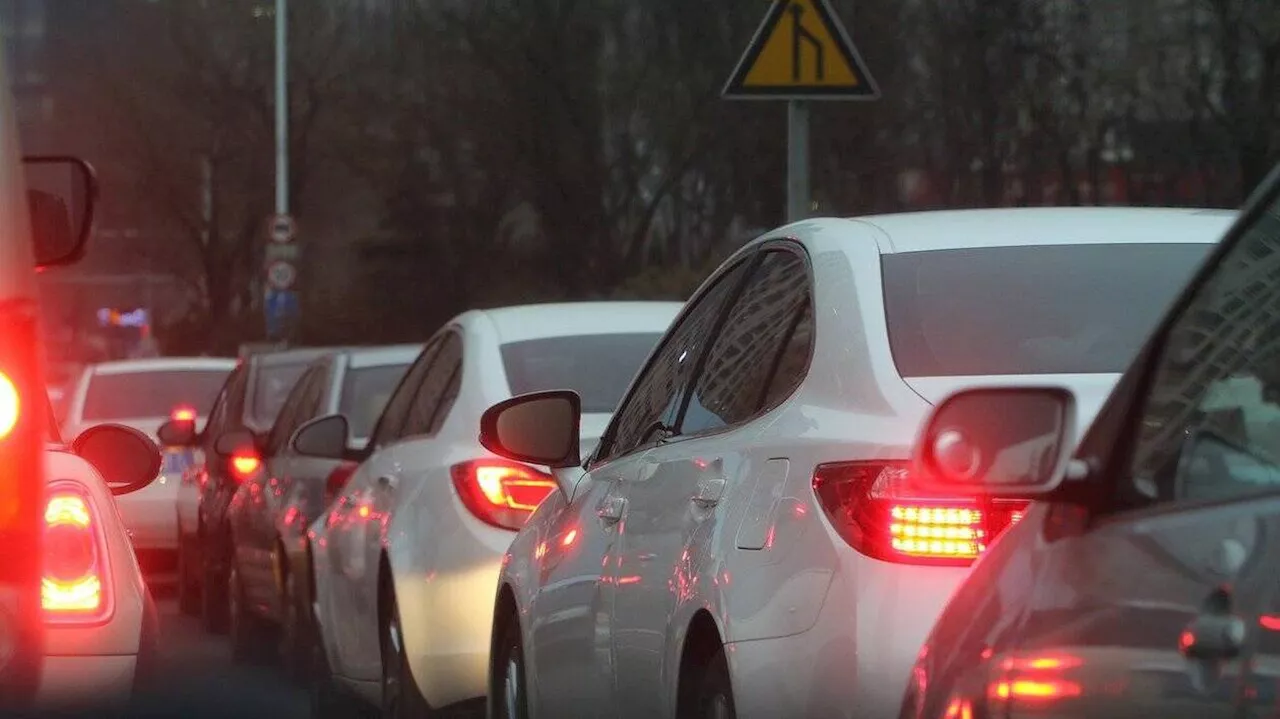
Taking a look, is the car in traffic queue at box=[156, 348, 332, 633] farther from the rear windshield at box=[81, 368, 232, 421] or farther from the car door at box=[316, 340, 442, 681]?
the car door at box=[316, 340, 442, 681]

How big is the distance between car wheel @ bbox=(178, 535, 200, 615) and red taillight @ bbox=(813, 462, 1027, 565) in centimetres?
1216

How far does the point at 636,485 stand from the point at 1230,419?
2.72 m

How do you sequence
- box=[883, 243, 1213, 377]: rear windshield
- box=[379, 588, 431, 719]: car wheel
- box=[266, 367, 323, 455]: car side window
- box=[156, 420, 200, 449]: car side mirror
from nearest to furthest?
box=[883, 243, 1213, 377]: rear windshield → box=[379, 588, 431, 719]: car wheel → box=[266, 367, 323, 455]: car side window → box=[156, 420, 200, 449]: car side mirror

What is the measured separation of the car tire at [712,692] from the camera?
455 cm

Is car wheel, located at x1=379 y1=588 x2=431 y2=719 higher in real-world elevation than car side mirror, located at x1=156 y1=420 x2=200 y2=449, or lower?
higher

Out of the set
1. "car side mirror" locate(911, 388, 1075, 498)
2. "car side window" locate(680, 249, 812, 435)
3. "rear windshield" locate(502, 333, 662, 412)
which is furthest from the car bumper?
"car side mirror" locate(911, 388, 1075, 498)

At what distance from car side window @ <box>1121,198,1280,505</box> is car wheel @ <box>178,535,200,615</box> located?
43.9ft

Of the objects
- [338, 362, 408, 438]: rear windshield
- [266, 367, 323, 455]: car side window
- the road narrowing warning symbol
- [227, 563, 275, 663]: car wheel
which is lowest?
[227, 563, 275, 663]: car wheel

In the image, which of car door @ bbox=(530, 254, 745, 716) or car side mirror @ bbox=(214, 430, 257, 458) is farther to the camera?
car side mirror @ bbox=(214, 430, 257, 458)

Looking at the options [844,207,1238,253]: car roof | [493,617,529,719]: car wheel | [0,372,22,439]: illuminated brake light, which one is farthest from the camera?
[493,617,529,719]: car wheel

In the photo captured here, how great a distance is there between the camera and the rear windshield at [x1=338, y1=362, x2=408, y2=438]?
42.0 feet

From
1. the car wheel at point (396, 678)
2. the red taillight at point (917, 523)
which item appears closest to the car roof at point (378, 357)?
the car wheel at point (396, 678)

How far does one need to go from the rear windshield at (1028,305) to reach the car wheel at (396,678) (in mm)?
3352

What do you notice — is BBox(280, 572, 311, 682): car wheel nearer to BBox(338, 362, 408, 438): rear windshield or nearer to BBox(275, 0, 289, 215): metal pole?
BBox(338, 362, 408, 438): rear windshield
